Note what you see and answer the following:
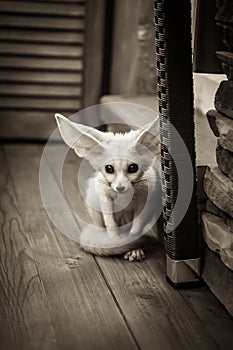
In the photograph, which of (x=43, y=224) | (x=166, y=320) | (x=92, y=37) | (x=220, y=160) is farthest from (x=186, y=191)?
(x=92, y=37)

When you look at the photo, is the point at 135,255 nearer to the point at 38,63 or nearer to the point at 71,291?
Result: the point at 71,291

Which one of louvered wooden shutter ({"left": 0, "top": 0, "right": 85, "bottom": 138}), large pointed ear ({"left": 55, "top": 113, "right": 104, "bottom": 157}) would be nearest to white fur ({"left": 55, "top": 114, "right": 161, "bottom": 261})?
large pointed ear ({"left": 55, "top": 113, "right": 104, "bottom": 157})

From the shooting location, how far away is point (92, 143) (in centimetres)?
217

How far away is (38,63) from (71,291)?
1.69 m

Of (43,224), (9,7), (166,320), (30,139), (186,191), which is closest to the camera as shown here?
(166,320)

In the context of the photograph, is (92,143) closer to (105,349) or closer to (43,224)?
(43,224)

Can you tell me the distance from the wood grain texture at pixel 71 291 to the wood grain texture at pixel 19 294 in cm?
2

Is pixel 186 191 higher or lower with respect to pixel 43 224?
higher

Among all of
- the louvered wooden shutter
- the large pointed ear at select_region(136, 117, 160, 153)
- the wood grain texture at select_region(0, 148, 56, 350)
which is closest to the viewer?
the wood grain texture at select_region(0, 148, 56, 350)

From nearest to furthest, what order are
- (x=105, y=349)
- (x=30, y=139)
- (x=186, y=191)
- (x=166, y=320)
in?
(x=105, y=349) < (x=166, y=320) < (x=186, y=191) < (x=30, y=139)

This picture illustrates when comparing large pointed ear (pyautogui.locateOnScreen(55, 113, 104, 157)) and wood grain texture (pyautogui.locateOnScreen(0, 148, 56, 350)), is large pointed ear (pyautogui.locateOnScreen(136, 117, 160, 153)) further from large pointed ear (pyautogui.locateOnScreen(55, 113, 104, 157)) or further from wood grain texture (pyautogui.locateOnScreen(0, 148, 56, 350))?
wood grain texture (pyautogui.locateOnScreen(0, 148, 56, 350))

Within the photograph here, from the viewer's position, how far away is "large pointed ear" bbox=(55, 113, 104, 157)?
2125mm

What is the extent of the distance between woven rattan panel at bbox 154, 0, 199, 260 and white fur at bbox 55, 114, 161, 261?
206 millimetres

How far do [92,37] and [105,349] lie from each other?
205cm
